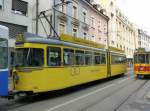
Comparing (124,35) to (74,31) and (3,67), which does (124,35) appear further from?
(3,67)

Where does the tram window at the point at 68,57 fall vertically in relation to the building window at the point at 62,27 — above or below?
below

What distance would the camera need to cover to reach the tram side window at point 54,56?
13016 mm

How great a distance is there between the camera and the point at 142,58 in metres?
25.8

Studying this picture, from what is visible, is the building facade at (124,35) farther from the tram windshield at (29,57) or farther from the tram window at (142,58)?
the tram windshield at (29,57)

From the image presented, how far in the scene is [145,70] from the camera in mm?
A: 25359

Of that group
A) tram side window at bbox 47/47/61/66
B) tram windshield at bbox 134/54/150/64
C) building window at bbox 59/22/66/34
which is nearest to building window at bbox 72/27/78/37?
building window at bbox 59/22/66/34

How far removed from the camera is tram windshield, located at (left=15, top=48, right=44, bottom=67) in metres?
12.3

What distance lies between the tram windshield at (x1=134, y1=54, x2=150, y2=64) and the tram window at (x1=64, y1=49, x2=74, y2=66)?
12.0m

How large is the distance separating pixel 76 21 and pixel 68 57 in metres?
20.0

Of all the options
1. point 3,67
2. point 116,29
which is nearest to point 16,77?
point 3,67

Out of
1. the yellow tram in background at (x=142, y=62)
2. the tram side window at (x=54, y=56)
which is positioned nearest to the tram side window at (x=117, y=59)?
the yellow tram in background at (x=142, y=62)

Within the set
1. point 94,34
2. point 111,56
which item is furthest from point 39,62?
point 94,34

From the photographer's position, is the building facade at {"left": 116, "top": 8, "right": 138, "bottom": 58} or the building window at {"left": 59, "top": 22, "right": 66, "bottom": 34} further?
the building facade at {"left": 116, "top": 8, "right": 138, "bottom": 58}

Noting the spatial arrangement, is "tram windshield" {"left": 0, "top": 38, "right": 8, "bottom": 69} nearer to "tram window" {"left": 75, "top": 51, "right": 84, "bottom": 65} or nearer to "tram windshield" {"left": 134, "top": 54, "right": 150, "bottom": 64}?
"tram window" {"left": 75, "top": 51, "right": 84, "bottom": 65}
